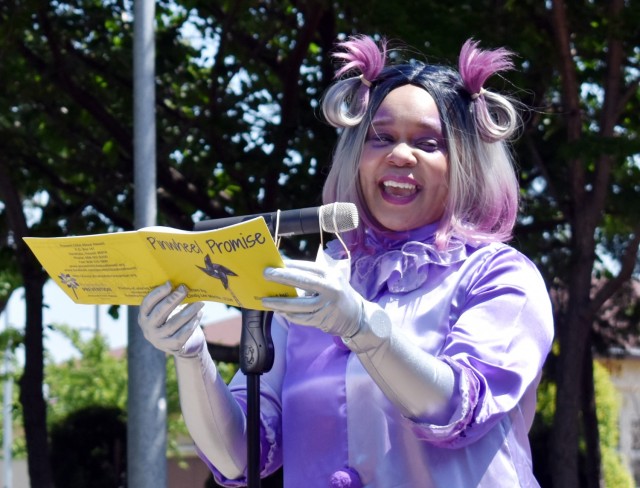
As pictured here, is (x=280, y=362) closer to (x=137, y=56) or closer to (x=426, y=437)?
(x=426, y=437)

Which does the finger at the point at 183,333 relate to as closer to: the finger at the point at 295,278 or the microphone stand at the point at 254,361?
the microphone stand at the point at 254,361

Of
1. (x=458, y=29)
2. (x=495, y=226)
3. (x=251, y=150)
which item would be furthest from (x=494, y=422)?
(x=251, y=150)

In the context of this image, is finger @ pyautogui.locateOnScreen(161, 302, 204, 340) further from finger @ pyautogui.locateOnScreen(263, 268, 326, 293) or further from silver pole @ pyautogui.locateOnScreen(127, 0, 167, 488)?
silver pole @ pyautogui.locateOnScreen(127, 0, 167, 488)

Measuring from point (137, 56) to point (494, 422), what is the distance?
538 centimetres

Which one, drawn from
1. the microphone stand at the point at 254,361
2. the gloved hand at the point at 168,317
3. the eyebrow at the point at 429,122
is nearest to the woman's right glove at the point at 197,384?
the gloved hand at the point at 168,317

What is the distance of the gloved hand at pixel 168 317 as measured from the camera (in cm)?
208

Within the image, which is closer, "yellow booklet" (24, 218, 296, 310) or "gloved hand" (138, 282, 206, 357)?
"yellow booklet" (24, 218, 296, 310)

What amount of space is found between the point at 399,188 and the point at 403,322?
0.92ft

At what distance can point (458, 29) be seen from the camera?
22.8 ft

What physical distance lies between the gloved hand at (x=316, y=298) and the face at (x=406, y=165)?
18.1 inches

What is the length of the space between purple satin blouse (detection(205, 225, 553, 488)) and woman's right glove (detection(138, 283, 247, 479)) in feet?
0.22

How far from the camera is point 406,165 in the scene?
231 centimetres

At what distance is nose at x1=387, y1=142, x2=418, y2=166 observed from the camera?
2297mm

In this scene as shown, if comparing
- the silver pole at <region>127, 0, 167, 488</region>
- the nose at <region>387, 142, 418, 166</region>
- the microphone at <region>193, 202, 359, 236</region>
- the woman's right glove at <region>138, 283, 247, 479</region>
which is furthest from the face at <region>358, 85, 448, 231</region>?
the silver pole at <region>127, 0, 167, 488</region>
